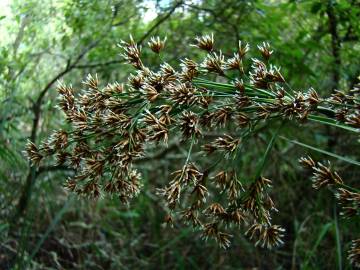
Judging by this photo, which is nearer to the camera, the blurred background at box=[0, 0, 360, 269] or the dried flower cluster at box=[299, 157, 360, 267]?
the dried flower cluster at box=[299, 157, 360, 267]

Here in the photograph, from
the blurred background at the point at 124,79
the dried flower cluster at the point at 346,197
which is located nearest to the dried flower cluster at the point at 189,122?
the dried flower cluster at the point at 346,197

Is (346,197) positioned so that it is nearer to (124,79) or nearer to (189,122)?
(189,122)

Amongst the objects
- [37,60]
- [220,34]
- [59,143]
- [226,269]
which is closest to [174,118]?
[59,143]

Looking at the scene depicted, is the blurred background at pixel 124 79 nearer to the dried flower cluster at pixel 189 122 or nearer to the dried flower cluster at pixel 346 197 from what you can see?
the dried flower cluster at pixel 189 122

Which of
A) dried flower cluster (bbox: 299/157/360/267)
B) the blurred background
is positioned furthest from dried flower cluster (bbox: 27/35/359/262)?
the blurred background

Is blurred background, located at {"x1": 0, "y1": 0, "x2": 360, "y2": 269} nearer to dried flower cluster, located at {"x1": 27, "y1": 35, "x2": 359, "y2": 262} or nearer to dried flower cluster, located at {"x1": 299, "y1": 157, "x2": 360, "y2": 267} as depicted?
dried flower cluster, located at {"x1": 27, "y1": 35, "x2": 359, "y2": 262}

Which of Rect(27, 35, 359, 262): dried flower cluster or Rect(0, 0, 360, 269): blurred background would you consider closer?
Rect(27, 35, 359, 262): dried flower cluster
